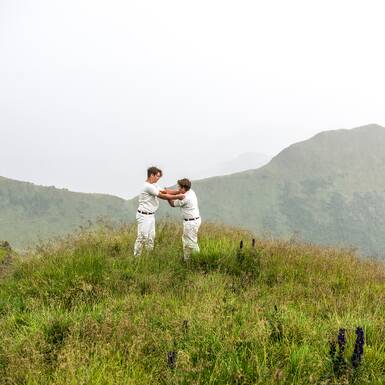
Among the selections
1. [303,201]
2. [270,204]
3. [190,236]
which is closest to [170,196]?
[190,236]

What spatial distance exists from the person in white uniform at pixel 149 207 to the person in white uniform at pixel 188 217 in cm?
14

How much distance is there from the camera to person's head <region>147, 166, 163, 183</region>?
805 cm

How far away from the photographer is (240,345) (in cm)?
345

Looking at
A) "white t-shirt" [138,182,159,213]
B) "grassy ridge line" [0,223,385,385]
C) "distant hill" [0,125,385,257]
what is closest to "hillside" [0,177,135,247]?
"distant hill" [0,125,385,257]

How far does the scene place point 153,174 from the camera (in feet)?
26.5

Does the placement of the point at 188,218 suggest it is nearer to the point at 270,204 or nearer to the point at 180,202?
the point at 180,202

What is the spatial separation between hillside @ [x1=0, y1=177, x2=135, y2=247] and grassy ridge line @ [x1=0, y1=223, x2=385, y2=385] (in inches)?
4858

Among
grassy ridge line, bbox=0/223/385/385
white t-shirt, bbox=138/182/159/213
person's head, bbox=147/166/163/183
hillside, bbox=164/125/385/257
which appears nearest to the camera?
grassy ridge line, bbox=0/223/385/385

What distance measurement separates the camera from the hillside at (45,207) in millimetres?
127125

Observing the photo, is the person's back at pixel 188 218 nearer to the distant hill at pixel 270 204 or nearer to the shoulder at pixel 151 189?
the shoulder at pixel 151 189

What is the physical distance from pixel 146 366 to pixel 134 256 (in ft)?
12.3

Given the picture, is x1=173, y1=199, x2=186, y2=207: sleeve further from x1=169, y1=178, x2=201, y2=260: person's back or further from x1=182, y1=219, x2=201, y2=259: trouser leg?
x1=182, y1=219, x2=201, y2=259: trouser leg

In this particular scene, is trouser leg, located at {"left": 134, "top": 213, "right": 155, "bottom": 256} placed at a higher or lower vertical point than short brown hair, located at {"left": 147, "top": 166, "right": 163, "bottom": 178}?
lower

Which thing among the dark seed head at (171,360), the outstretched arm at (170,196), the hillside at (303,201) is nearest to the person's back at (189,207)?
the outstretched arm at (170,196)
